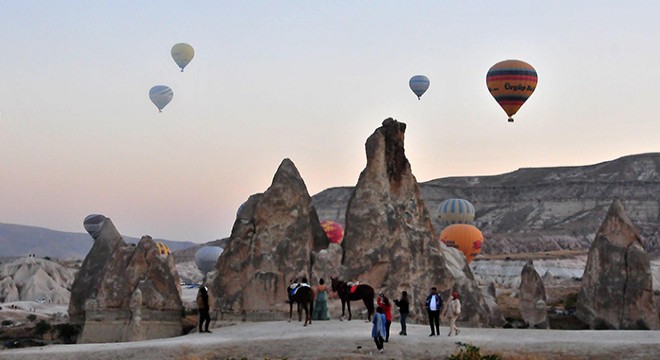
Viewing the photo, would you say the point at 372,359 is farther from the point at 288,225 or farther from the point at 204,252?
the point at 204,252

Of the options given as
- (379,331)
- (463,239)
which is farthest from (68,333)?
(463,239)

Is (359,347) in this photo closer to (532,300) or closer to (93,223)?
(532,300)

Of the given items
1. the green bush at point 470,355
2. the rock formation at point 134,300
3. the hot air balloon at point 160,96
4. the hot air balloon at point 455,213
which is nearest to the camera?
the green bush at point 470,355

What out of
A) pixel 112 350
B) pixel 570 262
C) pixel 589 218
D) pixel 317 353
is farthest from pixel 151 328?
Result: pixel 589 218

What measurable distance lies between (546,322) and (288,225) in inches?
526

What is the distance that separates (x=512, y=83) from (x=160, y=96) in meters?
23.9

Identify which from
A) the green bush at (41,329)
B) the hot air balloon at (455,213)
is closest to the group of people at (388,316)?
the green bush at (41,329)

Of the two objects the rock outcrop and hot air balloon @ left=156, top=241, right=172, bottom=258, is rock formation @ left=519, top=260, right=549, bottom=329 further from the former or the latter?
the rock outcrop

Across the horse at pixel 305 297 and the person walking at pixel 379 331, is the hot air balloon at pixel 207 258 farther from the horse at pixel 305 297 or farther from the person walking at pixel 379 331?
the person walking at pixel 379 331

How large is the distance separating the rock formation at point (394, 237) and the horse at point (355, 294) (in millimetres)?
2772

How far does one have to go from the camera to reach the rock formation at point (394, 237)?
31062mm

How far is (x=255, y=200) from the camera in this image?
1283 inches

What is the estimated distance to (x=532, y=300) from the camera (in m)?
41.1

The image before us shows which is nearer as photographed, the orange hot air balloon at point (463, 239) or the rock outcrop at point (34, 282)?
the orange hot air balloon at point (463, 239)
